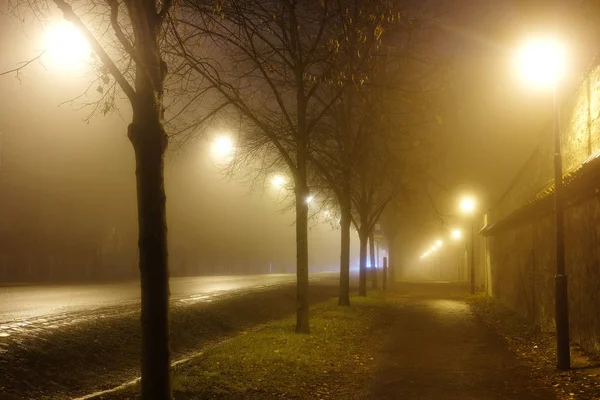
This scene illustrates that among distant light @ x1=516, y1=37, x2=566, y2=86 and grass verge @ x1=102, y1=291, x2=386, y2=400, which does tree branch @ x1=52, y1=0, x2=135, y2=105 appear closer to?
grass verge @ x1=102, y1=291, x2=386, y2=400

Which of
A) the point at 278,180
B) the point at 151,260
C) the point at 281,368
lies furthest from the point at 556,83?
the point at 278,180

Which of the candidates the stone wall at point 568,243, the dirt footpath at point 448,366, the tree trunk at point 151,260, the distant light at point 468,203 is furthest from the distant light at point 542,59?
the distant light at point 468,203

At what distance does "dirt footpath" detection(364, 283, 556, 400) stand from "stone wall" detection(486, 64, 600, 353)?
1.51m

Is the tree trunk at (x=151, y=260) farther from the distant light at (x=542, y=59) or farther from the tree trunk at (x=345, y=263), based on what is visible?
the tree trunk at (x=345, y=263)

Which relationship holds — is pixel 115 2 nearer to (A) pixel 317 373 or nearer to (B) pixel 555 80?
(A) pixel 317 373

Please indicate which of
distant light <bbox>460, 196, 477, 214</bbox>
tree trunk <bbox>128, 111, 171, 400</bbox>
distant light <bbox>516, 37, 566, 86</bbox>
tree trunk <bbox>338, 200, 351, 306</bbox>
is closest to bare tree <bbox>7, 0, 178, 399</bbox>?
tree trunk <bbox>128, 111, 171, 400</bbox>

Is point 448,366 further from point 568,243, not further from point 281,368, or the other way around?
point 568,243

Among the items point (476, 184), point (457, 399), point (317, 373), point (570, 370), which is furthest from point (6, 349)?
point (476, 184)

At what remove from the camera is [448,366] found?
1092cm

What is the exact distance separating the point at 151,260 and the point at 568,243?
30.2 ft

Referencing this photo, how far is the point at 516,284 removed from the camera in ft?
67.7

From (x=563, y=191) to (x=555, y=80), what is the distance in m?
2.03

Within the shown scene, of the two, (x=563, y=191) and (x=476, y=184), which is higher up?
(x=476, y=184)

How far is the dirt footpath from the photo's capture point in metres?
8.69
